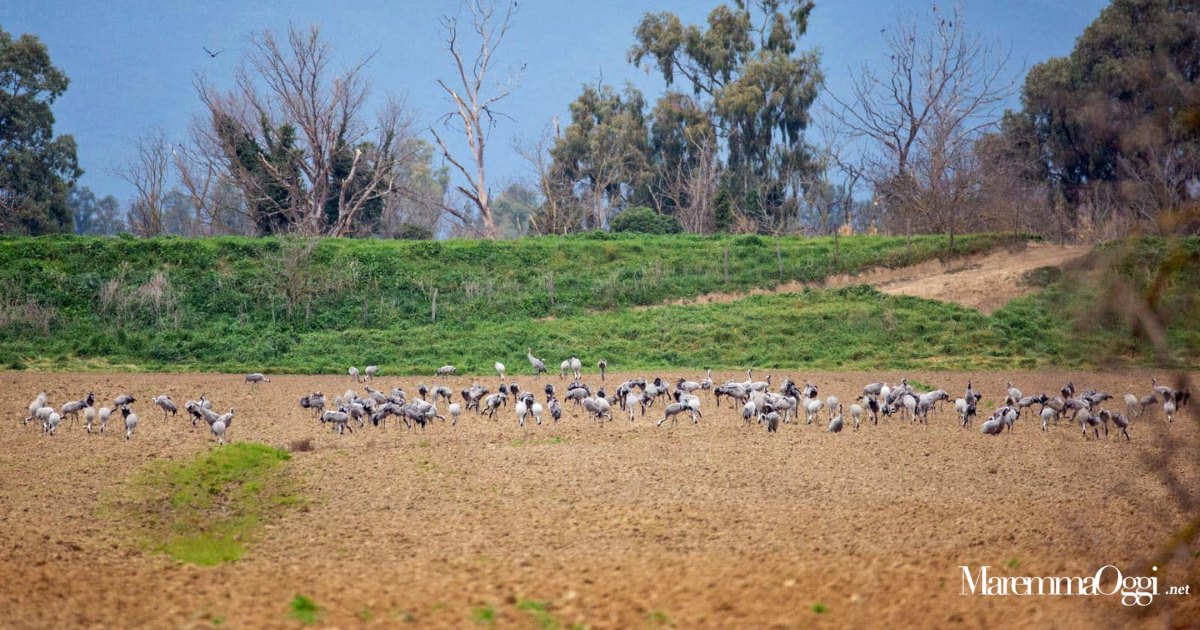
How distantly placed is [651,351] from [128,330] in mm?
19432

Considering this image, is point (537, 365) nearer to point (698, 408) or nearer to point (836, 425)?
point (698, 408)

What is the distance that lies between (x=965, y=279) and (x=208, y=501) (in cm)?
3283

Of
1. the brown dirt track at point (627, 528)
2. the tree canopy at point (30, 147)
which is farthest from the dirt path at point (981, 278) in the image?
the tree canopy at point (30, 147)

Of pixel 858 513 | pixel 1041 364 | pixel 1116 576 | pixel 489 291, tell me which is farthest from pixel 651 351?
pixel 1116 576

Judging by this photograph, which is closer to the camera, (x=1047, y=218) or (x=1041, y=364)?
(x=1041, y=364)

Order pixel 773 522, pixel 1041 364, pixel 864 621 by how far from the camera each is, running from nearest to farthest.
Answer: pixel 864 621, pixel 773 522, pixel 1041 364

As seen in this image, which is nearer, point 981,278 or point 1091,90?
point 981,278

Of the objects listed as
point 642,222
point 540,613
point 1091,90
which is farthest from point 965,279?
point 540,613

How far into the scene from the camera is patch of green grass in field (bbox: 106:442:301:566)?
13.0 meters

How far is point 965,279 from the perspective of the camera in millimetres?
40781

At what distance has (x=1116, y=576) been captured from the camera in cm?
1012

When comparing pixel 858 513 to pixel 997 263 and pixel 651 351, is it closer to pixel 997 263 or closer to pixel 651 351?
pixel 651 351

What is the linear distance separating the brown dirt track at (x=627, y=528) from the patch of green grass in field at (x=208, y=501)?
0.39m

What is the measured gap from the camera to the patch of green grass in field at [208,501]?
13.0 metres
